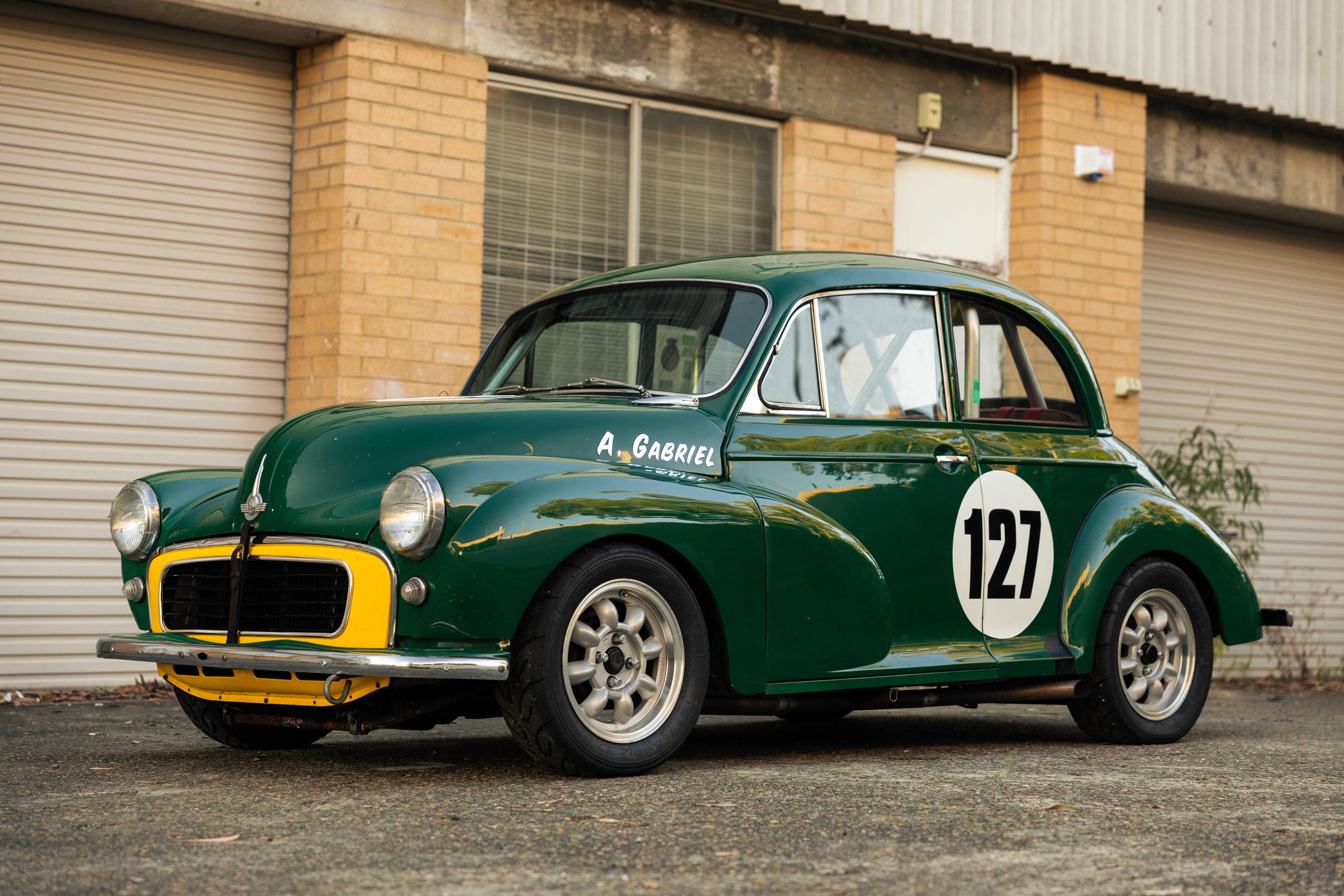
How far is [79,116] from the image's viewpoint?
29.4 ft

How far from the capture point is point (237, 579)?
5266mm

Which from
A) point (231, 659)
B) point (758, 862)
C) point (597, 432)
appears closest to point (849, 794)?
point (758, 862)

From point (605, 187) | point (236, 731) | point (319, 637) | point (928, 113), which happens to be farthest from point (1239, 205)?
point (319, 637)

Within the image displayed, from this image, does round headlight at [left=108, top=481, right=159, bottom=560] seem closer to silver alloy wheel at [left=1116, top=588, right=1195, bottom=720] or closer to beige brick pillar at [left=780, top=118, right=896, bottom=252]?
silver alloy wheel at [left=1116, top=588, right=1195, bottom=720]

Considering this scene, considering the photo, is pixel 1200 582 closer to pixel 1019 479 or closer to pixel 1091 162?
pixel 1019 479

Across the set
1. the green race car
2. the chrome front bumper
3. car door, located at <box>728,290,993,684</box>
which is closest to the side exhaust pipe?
the green race car

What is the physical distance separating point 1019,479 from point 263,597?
3.07m

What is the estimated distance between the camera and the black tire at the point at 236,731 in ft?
19.5

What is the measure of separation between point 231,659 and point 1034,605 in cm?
324

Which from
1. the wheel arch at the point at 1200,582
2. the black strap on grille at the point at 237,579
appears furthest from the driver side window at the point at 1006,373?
the black strap on grille at the point at 237,579

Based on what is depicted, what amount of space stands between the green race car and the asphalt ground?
243mm

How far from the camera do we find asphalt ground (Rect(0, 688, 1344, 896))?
3766 mm

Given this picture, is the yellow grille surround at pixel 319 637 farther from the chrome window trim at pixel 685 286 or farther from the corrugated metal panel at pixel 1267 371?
the corrugated metal panel at pixel 1267 371

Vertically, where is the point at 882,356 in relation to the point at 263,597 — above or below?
above
